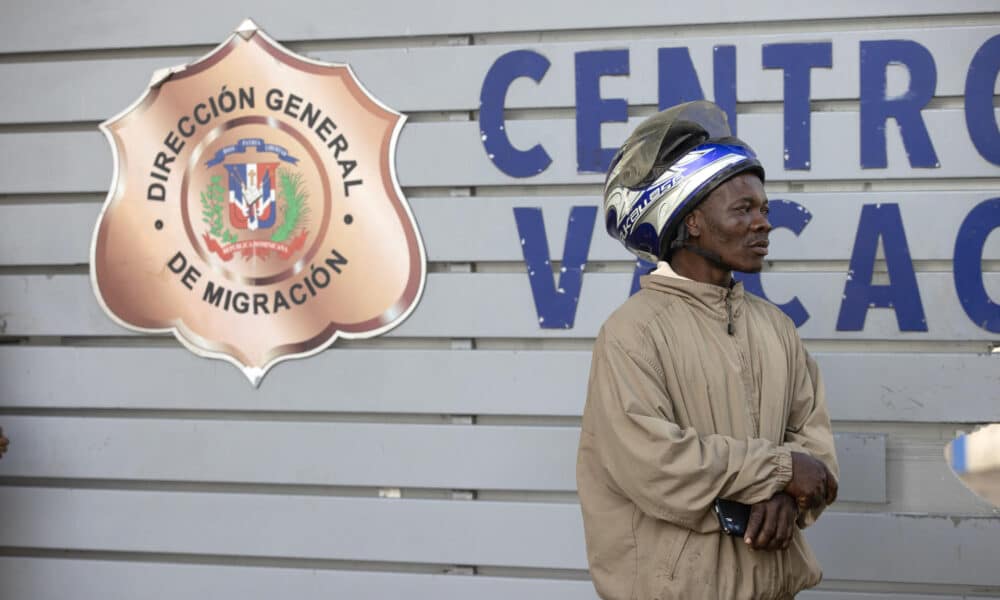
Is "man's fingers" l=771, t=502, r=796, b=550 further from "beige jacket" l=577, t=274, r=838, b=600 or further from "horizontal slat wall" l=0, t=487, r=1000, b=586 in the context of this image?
"horizontal slat wall" l=0, t=487, r=1000, b=586

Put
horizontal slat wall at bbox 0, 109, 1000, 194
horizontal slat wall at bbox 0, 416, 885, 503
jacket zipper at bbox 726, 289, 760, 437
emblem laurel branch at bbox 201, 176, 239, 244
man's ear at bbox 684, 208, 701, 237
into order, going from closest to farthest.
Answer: jacket zipper at bbox 726, 289, 760, 437 → man's ear at bbox 684, 208, 701, 237 → horizontal slat wall at bbox 0, 109, 1000, 194 → horizontal slat wall at bbox 0, 416, 885, 503 → emblem laurel branch at bbox 201, 176, 239, 244

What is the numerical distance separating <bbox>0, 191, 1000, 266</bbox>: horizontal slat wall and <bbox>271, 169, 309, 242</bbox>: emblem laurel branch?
1.48 ft

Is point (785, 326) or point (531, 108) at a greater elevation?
point (531, 108)

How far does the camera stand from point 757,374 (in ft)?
9.70

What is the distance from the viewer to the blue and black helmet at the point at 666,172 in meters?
2.99

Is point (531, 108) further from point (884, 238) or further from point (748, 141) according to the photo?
point (884, 238)

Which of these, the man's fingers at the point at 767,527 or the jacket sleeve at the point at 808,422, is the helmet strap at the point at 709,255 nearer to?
the jacket sleeve at the point at 808,422

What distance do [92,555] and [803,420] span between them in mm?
3108

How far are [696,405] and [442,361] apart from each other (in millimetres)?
1664

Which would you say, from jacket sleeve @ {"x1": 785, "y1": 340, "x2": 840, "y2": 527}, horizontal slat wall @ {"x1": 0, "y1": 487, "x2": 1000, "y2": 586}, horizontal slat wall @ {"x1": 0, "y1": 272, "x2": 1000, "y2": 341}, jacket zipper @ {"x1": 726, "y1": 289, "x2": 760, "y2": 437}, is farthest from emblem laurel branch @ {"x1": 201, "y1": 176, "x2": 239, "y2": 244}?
jacket sleeve @ {"x1": 785, "y1": 340, "x2": 840, "y2": 527}

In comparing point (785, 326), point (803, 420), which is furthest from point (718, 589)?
point (785, 326)

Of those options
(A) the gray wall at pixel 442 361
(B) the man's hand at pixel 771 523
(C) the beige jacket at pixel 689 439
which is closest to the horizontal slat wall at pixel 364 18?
(A) the gray wall at pixel 442 361

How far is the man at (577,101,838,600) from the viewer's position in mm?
2756

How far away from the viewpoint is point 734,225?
298 centimetres
